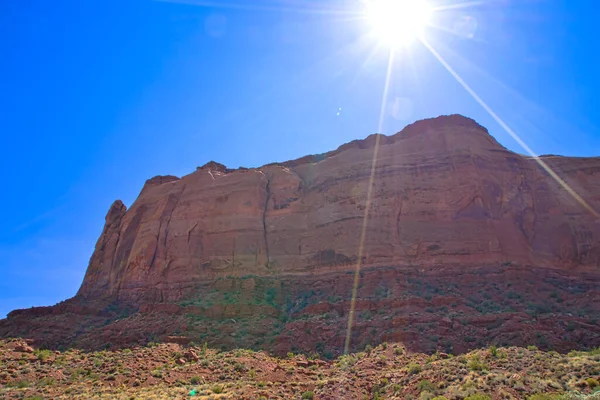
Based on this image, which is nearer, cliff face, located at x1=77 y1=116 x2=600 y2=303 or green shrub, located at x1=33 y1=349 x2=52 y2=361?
green shrub, located at x1=33 y1=349 x2=52 y2=361

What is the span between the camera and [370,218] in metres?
43.5

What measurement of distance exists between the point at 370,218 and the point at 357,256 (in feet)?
13.5

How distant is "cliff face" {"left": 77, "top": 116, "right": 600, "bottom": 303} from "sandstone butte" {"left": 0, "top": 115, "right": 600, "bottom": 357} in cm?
14

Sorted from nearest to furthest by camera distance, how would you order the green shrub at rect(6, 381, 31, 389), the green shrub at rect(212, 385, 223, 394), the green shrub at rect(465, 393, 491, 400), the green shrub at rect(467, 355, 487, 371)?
the green shrub at rect(465, 393, 491, 400) → the green shrub at rect(467, 355, 487, 371) → the green shrub at rect(212, 385, 223, 394) → the green shrub at rect(6, 381, 31, 389)

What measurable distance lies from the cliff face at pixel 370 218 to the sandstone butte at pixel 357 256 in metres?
0.14

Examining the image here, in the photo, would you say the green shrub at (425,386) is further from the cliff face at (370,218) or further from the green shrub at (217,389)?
the cliff face at (370,218)

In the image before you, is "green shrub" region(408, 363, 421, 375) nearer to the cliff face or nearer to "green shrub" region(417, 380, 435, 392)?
"green shrub" region(417, 380, 435, 392)

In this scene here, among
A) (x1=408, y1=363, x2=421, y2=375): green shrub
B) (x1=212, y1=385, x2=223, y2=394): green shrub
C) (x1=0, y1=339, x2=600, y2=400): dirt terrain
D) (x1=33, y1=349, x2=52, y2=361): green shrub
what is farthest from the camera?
(x1=33, y1=349, x2=52, y2=361): green shrub

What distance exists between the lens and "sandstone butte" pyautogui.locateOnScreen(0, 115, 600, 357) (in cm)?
3083

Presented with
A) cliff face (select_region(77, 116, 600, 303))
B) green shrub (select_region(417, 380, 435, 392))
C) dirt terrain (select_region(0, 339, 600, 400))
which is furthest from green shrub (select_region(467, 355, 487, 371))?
cliff face (select_region(77, 116, 600, 303))

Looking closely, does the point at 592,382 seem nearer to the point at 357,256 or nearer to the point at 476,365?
the point at 476,365

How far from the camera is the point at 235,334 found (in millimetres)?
32656

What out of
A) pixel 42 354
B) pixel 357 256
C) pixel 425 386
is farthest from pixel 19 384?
pixel 357 256

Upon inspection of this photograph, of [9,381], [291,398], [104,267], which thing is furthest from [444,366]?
[104,267]
